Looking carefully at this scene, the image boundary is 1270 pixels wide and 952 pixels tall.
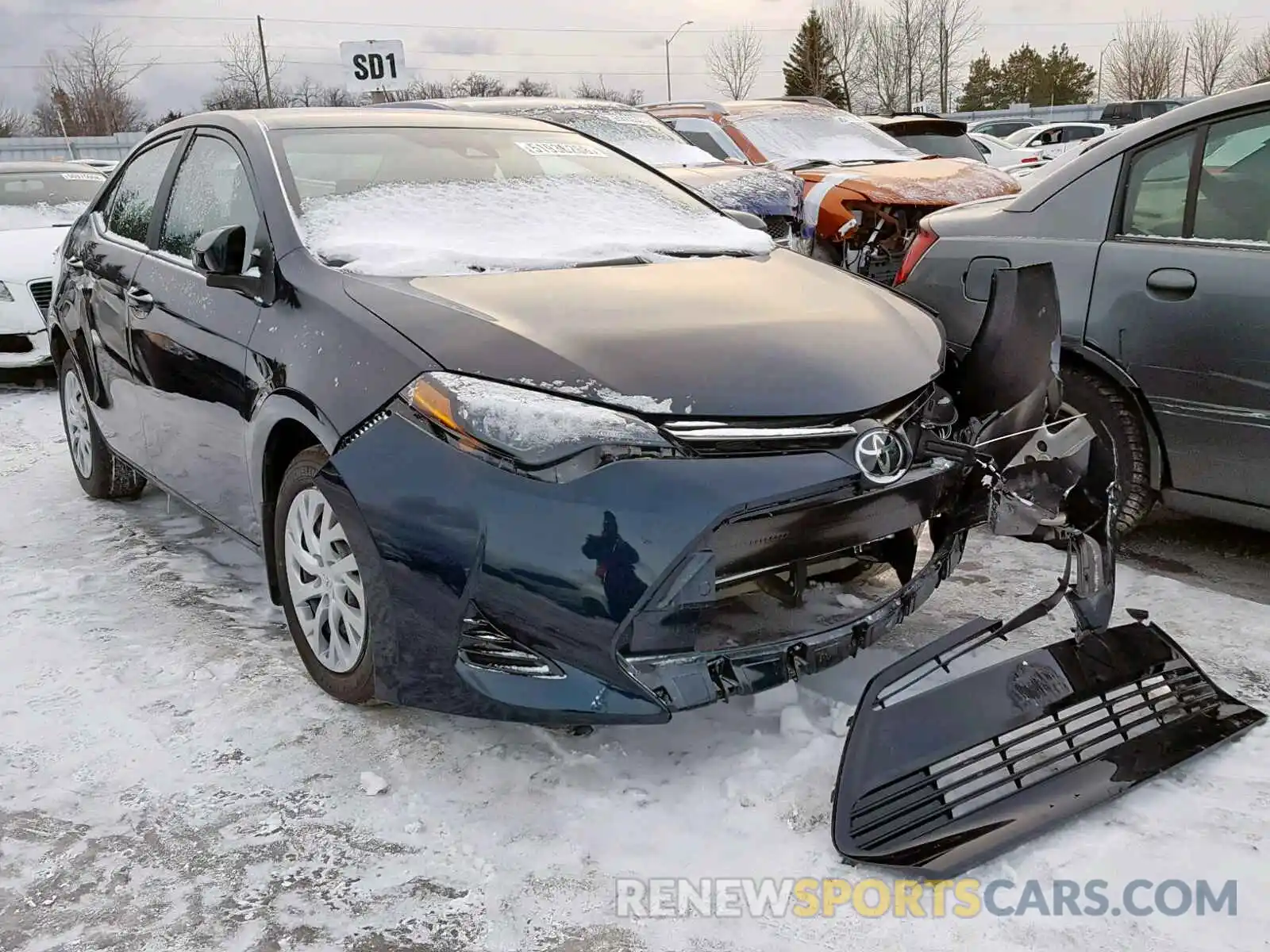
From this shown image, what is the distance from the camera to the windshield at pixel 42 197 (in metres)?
8.37

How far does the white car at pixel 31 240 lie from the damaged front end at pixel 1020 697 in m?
5.96

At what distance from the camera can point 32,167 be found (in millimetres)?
9086

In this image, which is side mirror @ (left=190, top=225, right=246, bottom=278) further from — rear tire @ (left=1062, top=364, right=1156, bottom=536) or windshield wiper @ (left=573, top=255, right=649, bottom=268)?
rear tire @ (left=1062, top=364, right=1156, bottom=536)

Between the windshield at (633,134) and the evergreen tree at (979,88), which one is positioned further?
the evergreen tree at (979,88)

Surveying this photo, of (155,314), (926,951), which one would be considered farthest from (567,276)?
(926,951)

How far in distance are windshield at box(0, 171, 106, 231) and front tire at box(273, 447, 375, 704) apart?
678 cm

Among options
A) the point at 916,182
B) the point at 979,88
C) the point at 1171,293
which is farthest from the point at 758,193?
the point at 979,88

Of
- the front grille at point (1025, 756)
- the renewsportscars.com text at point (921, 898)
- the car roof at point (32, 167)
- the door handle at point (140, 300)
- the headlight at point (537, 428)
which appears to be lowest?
the renewsportscars.com text at point (921, 898)

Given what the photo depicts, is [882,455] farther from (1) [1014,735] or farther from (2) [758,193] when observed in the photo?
(2) [758,193]

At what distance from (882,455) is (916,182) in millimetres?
5342

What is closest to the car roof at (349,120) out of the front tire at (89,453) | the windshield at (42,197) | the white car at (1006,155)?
the front tire at (89,453)

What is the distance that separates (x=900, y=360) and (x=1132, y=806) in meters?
1.13

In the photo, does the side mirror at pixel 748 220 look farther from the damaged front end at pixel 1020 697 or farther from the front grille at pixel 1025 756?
the front grille at pixel 1025 756

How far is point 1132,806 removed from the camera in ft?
7.48
